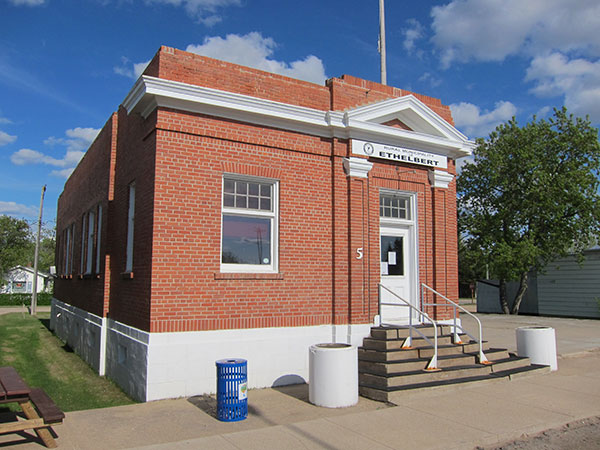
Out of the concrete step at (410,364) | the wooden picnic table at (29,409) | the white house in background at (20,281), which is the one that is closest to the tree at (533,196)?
the concrete step at (410,364)

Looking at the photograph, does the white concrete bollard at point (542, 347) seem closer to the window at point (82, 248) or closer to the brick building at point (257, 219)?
the brick building at point (257, 219)

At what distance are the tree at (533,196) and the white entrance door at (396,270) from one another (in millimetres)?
14749

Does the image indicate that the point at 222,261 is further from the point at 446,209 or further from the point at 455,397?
the point at 446,209

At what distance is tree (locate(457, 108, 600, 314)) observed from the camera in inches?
945

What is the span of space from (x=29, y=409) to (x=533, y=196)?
23.9m

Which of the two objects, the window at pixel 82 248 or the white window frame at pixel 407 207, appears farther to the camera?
the window at pixel 82 248

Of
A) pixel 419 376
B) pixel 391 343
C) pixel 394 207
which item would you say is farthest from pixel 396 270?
pixel 419 376

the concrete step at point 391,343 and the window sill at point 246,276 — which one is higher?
the window sill at point 246,276

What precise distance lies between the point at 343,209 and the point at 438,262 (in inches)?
108

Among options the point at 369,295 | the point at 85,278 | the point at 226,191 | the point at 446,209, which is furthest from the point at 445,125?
the point at 85,278

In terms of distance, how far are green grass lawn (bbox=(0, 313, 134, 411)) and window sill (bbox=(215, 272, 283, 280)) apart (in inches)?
101

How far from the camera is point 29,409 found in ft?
19.3

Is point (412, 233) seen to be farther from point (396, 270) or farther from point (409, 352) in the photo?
point (409, 352)

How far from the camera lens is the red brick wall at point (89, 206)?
38.7 ft
